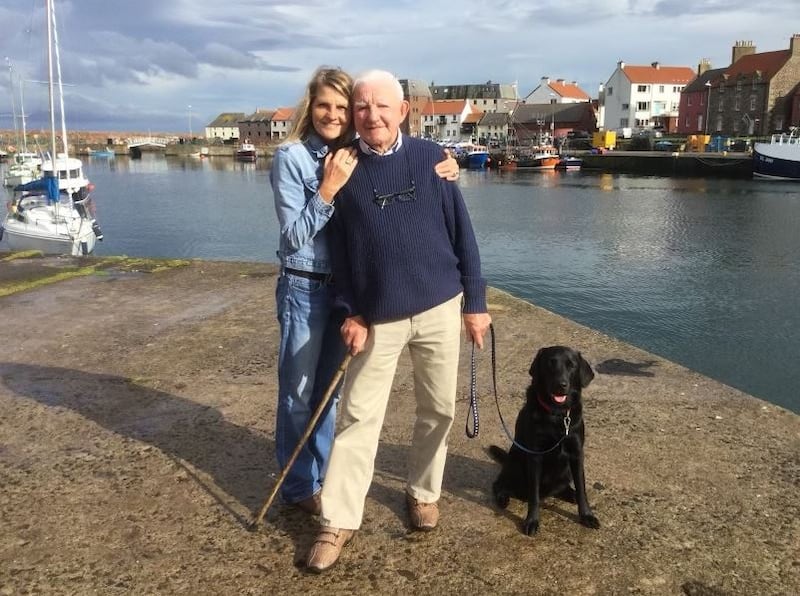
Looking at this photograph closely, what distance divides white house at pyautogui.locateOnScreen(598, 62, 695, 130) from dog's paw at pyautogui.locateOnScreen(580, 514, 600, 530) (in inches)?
3815

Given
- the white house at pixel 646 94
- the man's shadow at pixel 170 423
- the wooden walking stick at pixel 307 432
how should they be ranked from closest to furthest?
the wooden walking stick at pixel 307 432
the man's shadow at pixel 170 423
the white house at pixel 646 94

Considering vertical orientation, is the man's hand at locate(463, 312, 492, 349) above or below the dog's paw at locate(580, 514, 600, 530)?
above

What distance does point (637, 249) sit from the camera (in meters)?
23.0

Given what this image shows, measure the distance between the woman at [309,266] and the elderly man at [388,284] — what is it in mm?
106

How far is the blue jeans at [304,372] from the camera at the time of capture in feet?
9.97

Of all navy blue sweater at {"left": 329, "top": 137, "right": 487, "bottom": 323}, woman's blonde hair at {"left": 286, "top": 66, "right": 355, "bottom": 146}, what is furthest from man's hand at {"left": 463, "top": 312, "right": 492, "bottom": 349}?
woman's blonde hair at {"left": 286, "top": 66, "right": 355, "bottom": 146}

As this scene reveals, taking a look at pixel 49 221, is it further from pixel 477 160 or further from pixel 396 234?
pixel 477 160

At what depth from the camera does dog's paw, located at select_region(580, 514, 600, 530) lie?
10.4 feet

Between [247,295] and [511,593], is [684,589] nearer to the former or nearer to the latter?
[511,593]

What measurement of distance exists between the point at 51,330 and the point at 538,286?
498 inches

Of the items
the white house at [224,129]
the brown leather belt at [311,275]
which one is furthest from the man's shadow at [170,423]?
the white house at [224,129]

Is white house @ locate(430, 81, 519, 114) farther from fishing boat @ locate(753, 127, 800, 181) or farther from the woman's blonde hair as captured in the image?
the woman's blonde hair

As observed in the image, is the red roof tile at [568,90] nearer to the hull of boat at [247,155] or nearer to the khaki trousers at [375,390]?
the hull of boat at [247,155]

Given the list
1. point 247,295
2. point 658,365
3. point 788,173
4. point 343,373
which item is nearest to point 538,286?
point 247,295
